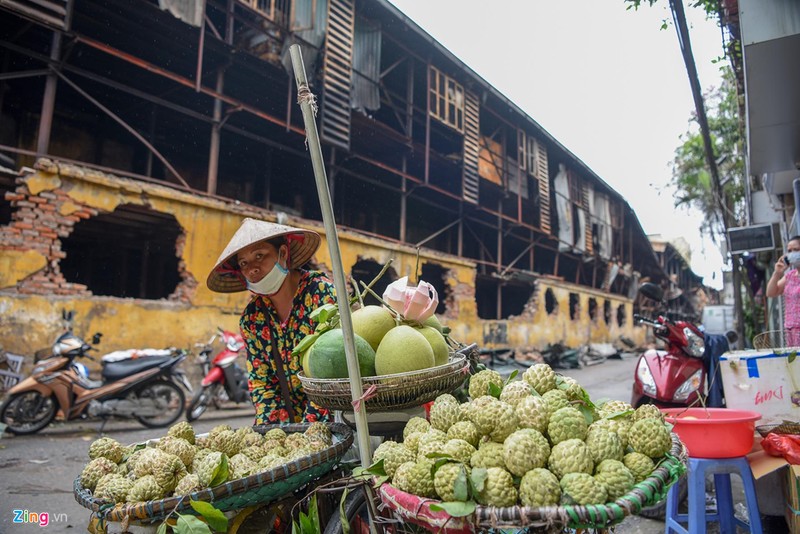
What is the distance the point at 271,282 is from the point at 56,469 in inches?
146

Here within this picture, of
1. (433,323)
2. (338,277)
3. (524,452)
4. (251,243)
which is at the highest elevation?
(251,243)

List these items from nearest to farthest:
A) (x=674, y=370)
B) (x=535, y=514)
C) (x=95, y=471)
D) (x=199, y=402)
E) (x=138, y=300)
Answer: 1. (x=535, y=514)
2. (x=95, y=471)
3. (x=674, y=370)
4. (x=199, y=402)
5. (x=138, y=300)

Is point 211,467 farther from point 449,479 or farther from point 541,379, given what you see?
point 541,379

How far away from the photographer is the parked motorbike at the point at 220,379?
684 centimetres

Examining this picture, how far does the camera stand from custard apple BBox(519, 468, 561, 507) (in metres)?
1.07

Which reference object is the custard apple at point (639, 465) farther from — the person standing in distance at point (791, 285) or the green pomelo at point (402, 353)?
the person standing in distance at point (791, 285)

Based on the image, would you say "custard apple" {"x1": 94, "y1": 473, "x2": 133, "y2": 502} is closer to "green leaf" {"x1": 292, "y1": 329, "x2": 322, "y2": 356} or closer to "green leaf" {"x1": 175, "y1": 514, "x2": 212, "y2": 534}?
"green leaf" {"x1": 175, "y1": 514, "x2": 212, "y2": 534}

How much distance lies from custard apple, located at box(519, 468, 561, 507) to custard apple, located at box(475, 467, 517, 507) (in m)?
0.03

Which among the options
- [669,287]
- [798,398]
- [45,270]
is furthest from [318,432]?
[669,287]

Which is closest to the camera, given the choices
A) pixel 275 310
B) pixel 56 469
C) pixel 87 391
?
pixel 275 310

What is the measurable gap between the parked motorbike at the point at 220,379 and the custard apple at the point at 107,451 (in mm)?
5523

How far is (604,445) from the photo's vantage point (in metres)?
1.23

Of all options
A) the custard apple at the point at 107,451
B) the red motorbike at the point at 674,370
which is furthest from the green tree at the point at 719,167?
the custard apple at the point at 107,451

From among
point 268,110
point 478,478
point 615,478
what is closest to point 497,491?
point 478,478
